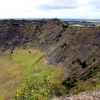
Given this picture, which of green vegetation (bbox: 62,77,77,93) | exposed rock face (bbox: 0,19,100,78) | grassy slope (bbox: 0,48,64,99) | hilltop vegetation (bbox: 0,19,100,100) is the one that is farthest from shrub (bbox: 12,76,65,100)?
grassy slope (bbox: 0,48,64,99)

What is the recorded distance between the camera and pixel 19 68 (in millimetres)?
86688

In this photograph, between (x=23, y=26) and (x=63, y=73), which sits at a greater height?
(x=23, y=26)

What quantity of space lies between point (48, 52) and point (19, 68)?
16004mm

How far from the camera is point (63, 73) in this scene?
6638 centimetres

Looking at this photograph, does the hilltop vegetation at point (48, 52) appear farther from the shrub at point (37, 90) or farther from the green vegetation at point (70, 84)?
the shrub at point (37, 90)

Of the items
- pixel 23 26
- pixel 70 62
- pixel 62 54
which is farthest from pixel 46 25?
pixel 70 62

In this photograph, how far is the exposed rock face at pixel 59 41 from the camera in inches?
2665

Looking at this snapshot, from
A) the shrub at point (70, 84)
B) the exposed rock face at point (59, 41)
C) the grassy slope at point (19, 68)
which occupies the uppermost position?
the exposed rock face at point (59, 41)

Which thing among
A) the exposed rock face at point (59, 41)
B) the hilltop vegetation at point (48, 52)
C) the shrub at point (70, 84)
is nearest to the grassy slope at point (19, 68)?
the hilltop vegetation at point (48, 52)

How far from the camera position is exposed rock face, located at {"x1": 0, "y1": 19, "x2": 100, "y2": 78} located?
6769 cm

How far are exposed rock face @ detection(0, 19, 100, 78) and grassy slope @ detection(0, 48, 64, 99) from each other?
3893 mm

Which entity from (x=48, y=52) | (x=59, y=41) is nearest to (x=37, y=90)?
(x=48, y=52)

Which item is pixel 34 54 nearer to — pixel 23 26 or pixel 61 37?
pixel 61 37

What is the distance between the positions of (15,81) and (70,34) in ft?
128
